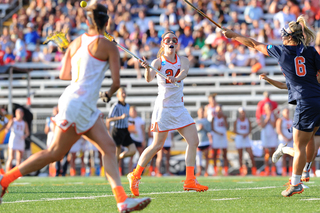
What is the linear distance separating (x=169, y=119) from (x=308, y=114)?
7.05 ft

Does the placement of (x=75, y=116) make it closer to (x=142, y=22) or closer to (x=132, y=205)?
(x=132, y=205)

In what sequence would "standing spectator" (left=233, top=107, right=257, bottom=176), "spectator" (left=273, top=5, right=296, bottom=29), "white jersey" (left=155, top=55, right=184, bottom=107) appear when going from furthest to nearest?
"spectator" (left=273, top=5, right=296, bottom=29)
"standing spectator" (left=233, top=107, right=257, bottom=176)
"white jersey" (left=155, top=55, right=184, bottom=107)

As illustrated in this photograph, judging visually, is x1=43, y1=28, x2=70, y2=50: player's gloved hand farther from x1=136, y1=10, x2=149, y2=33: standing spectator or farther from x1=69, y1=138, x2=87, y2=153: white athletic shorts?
x1=136, y1=10, x2=149, y2=33: standing spectator

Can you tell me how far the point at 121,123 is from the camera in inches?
463

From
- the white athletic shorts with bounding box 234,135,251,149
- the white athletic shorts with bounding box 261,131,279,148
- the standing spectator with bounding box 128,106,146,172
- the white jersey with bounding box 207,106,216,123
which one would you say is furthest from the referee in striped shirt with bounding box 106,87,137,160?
the white athletic shorts with bounding box 261,131,279,148

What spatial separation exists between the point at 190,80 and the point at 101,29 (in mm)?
13595

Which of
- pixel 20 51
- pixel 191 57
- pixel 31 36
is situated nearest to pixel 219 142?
pixel 191 57

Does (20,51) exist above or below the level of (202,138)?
above

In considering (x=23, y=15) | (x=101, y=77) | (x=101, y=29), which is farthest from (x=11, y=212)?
(x=23, y=15)

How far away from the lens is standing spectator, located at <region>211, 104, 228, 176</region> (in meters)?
14.6

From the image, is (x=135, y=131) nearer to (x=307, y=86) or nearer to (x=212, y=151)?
(x=212, y=151)

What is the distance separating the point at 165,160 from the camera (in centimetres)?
1498

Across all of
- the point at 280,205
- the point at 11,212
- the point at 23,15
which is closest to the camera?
the point at 11,212

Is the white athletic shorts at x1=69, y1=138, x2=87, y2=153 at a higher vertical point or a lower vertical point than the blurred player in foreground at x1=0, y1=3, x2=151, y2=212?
lower
